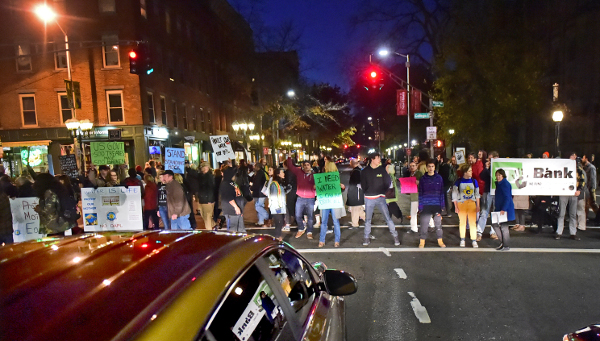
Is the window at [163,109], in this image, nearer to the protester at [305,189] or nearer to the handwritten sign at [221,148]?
the handwritten sign at [221,148]

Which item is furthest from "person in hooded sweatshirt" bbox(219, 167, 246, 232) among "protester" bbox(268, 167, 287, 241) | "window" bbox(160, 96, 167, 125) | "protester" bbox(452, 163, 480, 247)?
"window" bbox(160, 96, 167, 125)

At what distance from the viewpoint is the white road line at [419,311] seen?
449 cm

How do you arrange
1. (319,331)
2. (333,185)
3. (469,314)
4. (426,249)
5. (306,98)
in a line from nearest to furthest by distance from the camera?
1. (319,331)
2. (469,314)
3. (426,249)
4. (333,185)
5. (306,98)

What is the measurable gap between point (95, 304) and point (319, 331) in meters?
1.36

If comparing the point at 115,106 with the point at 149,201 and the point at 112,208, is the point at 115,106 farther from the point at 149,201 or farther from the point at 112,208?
the point at 112,208

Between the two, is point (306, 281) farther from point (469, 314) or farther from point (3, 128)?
point (3, 128)

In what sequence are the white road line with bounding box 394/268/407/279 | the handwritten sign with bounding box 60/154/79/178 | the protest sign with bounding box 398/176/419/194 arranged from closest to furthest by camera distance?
the white road line with bounding box 394/268/407/279 → the protest sign with bounding box 398/176/419/194 → the handwritten sign with bounding box 60/154/79/178

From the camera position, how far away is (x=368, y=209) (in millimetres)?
7711

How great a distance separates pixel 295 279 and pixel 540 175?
324 inches

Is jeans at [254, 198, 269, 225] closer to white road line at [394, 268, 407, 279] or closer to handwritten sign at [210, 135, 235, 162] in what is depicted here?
handwritten sign at [210, 135, 235, 162]

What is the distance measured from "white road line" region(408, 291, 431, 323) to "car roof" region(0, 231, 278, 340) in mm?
3260

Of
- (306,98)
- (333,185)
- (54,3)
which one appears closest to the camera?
(333,185)

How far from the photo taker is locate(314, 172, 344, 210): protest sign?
316 inches

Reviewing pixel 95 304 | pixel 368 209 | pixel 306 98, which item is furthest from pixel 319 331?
pixel 306 98
